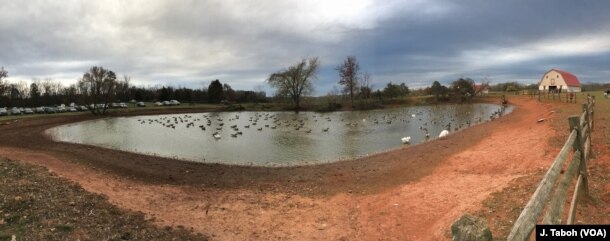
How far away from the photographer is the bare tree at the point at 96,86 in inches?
2532

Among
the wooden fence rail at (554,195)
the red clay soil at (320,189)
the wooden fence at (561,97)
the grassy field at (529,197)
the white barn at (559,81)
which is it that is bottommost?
the red clay soil at (320,189)

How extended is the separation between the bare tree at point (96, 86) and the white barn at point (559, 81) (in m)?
88.4

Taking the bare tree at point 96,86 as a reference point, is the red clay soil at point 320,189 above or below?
below

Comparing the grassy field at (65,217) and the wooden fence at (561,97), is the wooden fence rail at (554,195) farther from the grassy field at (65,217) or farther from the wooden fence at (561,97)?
the wooden fence at (561,97)

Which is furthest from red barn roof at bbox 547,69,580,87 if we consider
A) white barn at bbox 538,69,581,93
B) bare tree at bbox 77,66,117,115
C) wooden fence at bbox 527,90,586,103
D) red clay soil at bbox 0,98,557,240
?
bare tree at bbox 77,66,117,115

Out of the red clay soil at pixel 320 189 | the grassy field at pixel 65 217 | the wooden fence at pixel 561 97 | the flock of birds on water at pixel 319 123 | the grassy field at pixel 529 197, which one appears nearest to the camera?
the grassy field at pixel 529 197

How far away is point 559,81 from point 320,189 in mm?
90412

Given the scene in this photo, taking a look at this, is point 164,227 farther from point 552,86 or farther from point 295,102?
point 552,86

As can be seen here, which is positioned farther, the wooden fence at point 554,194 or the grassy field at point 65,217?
the grassy field at point 65,217

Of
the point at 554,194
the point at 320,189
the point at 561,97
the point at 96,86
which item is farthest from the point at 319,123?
the point at 96,86

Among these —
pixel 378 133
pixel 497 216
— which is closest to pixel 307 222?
pixel 497 216

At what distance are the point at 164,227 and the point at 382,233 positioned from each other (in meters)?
5.15

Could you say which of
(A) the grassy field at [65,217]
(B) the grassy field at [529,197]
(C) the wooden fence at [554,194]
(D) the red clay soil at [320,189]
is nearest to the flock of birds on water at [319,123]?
(D) the red clay soil at [320,189]

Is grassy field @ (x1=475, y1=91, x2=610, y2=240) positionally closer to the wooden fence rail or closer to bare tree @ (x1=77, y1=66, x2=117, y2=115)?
the wooden fence rail
